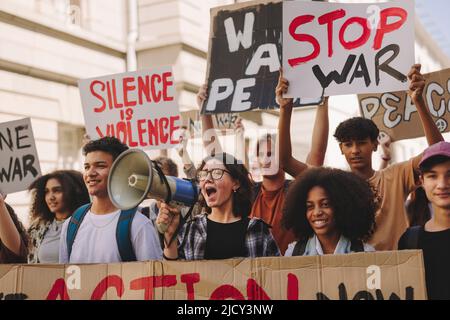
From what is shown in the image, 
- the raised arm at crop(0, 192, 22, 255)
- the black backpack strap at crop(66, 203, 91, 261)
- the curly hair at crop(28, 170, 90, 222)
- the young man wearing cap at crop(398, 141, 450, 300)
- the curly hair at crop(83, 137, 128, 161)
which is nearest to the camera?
the young man wearing cap at crop(398, 141, 450, 300)

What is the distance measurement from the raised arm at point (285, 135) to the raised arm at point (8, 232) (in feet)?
4.73

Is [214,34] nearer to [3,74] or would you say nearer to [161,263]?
[161,263]

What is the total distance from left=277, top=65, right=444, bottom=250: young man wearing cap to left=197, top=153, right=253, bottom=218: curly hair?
33 centimetres

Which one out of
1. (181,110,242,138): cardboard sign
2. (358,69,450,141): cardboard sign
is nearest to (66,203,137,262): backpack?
(358,69,450,141): cardboard sign

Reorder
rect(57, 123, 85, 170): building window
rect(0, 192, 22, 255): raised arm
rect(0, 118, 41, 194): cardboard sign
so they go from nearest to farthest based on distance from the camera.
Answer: rect(0, 192, 22, 255): raised arm
rect(0, 118, 41, 194): cardboard sign
rect(57, 123, 85, 170): building window

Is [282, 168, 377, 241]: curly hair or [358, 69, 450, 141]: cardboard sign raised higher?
[358, 69, 450, 141]: cardboard sign

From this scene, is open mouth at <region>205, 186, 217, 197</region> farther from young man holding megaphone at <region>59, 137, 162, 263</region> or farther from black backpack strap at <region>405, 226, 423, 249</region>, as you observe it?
black backpack strap at <region>405, 226, 423, 249</region>

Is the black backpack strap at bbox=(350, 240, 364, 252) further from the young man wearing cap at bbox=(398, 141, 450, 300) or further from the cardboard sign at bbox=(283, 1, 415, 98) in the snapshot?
the cardboard sign at bbox=(283, 1, 415, 98)

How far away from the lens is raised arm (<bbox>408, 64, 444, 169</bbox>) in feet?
9.44

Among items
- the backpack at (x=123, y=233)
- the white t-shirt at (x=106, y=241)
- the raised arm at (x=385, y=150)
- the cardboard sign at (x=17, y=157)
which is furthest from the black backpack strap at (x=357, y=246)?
the cardboard sign at (x=17, y=157)

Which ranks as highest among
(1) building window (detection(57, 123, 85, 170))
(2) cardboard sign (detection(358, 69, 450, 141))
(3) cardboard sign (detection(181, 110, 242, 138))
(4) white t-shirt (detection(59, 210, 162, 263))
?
(1) building window (detection(57, 123, 85, 170))

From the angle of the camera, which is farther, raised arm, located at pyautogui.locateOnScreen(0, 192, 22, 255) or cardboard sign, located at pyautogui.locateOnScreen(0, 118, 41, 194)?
cardboard sign, located at pyautogui.locateOnScreen(0, 118, 41, 194)

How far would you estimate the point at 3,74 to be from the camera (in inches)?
297

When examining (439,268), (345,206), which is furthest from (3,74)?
(439,268)
